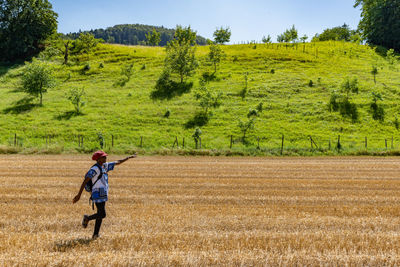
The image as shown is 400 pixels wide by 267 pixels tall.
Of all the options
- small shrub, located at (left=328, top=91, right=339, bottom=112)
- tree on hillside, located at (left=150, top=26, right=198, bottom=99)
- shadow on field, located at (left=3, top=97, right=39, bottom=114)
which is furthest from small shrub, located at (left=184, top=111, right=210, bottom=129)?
shadow on field, located at (left=3, top=97, right=39, bottom=114)

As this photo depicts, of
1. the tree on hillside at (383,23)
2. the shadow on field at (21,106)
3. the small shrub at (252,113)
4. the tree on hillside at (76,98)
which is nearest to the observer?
the small shrub at (252,113)

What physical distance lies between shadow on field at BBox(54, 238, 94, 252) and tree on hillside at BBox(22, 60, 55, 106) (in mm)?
56082

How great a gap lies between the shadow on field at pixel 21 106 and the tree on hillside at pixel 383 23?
10211 centimetres

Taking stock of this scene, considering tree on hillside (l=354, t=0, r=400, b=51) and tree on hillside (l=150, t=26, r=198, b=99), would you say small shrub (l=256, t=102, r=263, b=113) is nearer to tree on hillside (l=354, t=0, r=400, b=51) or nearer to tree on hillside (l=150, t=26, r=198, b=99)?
tree on hillside (l=150, t=26, r=198, b=99)

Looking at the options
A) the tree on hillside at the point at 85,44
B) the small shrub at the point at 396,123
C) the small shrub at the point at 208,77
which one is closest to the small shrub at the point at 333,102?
the small shrub at the point at 396,123

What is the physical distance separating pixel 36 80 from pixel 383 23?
101370 mm

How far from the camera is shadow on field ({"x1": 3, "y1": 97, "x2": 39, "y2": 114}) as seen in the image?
5195cm

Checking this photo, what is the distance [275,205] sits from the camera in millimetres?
11281

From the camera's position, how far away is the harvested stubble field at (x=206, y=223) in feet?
21.4

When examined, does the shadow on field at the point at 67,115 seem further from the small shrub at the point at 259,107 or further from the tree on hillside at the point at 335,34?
the tree on hillside at the point at 335,34

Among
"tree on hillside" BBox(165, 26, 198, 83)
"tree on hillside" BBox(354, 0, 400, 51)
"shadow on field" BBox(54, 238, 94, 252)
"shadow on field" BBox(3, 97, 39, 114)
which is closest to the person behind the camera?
"shadow on field" BBox(54, 238, 94, 252)

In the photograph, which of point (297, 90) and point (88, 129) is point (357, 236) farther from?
point (297, 90)

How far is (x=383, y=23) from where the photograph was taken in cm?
9494

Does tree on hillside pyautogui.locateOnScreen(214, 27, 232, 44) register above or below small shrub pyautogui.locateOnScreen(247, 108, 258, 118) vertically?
above
